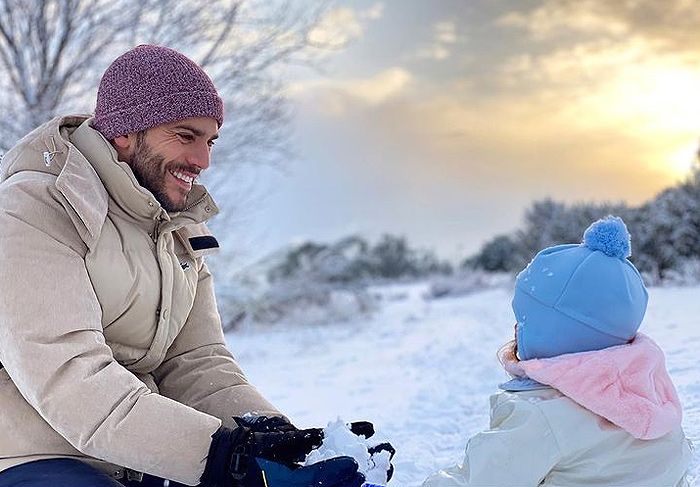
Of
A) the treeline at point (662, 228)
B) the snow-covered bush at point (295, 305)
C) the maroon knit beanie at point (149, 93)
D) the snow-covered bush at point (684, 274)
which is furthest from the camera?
the snow-covered bush at point (295, 305)

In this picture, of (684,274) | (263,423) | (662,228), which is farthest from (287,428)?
(662,228)

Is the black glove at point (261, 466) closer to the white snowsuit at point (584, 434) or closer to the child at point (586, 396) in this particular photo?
the child at point (586, 396)

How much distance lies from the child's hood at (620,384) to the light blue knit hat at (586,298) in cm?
6

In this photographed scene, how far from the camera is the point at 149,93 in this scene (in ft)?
8.06

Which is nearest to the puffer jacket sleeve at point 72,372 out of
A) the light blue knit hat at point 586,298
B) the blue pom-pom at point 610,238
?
the light blue knit hat at point 586,298

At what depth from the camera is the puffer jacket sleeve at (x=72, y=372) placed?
6.64ft

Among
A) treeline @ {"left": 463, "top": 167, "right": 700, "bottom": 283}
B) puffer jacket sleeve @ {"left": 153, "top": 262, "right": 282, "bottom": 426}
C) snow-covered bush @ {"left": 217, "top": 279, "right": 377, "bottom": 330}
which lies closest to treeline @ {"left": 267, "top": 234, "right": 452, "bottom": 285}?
snow-covered bush @ {"left": 217, "top": 279, "right": 377, "bottom": 330}

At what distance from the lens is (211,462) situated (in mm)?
2078

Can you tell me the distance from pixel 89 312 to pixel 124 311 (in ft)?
0.74

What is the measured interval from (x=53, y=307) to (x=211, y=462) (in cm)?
59

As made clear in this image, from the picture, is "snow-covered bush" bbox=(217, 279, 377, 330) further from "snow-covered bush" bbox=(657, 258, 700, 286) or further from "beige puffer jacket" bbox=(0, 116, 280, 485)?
"beige puffer jacket" bbox=(0, 116, 280, 485)

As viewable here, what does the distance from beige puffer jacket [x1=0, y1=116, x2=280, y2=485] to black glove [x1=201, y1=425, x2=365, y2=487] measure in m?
0.05

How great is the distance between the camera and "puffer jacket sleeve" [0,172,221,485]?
2023mm

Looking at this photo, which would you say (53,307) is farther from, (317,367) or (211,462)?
(317,367)
